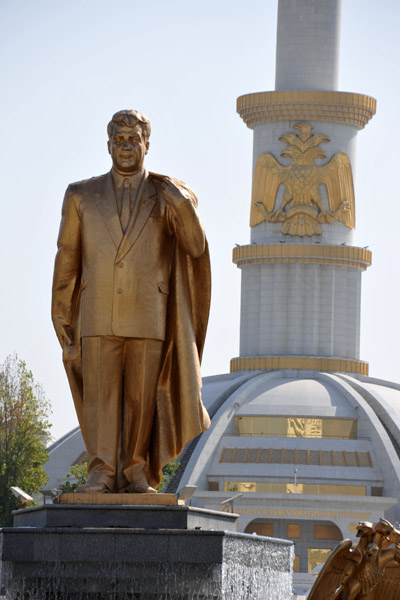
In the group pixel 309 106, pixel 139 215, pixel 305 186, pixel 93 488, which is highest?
pixel 309 106

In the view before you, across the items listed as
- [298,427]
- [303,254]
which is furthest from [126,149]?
[303,254]

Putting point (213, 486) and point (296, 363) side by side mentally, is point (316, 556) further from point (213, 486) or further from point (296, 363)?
point (296, 363)

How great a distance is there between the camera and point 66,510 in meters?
12.3

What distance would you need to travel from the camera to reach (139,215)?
42.4 feet

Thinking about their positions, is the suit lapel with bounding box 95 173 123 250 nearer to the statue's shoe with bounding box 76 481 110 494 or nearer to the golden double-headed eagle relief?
the statue's shoe with bounding box 76 481 110 494

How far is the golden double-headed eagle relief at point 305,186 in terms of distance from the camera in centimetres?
7431

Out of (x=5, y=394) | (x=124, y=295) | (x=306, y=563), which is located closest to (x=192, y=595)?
(x=124, y=295)

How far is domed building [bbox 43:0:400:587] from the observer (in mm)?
70562

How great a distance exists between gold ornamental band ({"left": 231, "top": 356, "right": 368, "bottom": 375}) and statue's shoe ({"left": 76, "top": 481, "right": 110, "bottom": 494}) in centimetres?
6224

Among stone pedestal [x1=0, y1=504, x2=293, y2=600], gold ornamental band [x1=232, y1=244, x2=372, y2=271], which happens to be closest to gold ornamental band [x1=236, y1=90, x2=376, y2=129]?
gold ornamental band [x1=232, y1=244, x2=372, y2=271]

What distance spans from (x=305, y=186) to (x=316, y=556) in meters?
16.0

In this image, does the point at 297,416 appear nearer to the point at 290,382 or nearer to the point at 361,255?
the point at 290,382

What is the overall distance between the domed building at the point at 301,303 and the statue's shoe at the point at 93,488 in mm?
56761

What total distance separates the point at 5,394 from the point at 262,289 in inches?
897
